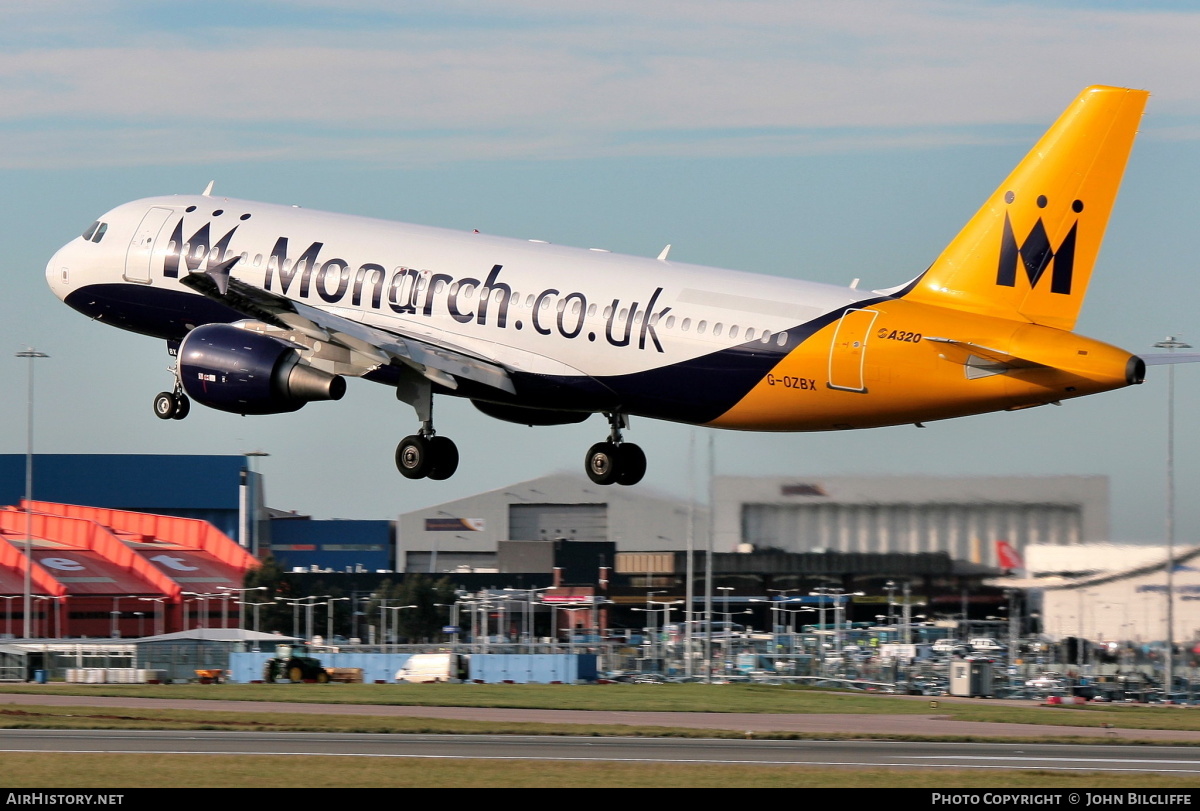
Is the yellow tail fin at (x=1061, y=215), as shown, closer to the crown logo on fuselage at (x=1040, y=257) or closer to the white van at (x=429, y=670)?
the crown logo on fuselage at (x=1040, y=257)

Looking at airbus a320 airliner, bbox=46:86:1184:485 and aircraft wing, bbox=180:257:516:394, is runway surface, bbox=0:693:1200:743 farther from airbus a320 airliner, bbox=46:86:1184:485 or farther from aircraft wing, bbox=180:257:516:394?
aircraft wing, bbox=180:257:516:394

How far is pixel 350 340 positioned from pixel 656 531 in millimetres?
58752

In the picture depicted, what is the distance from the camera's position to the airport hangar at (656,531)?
6856cm

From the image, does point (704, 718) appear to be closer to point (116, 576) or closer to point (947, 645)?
point (947, 645)

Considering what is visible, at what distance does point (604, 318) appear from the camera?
130 ft

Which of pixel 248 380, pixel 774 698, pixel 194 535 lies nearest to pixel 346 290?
pixel 248 380

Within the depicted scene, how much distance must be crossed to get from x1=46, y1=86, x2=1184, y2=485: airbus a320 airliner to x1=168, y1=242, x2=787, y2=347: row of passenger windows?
0.16ft

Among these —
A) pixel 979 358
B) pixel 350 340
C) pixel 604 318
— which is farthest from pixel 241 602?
pixel 979 358

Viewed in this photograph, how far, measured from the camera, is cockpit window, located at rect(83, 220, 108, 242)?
157ft

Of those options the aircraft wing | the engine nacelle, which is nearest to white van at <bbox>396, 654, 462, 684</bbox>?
the aircraft wing

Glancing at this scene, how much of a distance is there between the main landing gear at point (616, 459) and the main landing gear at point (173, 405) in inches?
441

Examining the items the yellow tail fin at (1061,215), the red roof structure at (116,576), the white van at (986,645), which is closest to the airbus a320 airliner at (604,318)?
the yellow tail fin at (1061,215)

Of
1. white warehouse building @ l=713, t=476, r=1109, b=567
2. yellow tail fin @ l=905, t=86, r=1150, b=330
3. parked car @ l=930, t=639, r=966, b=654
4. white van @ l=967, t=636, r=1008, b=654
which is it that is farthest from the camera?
parked car @ l=930, t=639, r=966, b=654

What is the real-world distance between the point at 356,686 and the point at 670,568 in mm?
32921
